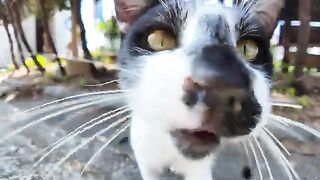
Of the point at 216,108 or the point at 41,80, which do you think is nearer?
the point at 216,108

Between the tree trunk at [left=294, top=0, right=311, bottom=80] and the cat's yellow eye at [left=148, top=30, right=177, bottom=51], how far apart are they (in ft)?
0.48

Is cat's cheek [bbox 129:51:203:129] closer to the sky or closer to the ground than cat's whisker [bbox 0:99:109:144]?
closer to the sky

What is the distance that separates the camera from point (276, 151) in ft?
1.97

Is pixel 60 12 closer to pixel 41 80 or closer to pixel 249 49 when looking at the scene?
pixel 41 80

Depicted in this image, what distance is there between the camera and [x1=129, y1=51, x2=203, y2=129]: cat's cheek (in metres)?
0.51

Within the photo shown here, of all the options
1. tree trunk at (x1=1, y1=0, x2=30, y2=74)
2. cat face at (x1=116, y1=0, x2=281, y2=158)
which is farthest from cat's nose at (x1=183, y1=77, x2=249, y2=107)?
tree trunk at (x1=1, y1=0, x2=30, y2=74)

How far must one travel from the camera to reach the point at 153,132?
0.56m

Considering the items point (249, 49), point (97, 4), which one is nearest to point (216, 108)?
point (249, 49)

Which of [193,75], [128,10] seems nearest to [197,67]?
[193,75]

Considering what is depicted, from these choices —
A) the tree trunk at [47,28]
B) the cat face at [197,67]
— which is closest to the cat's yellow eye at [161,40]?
the cat face at [197,67]

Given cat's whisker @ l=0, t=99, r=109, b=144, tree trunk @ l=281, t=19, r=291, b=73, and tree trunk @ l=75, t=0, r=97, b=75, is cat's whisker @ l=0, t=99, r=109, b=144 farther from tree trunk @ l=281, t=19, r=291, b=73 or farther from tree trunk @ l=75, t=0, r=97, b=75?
tree trunk @ l=281, t=19, r=291, b=73

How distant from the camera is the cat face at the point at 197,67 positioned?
0.51 metres

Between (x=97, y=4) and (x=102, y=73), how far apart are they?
0.24ft

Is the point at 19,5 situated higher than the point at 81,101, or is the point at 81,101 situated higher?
the point at 19,5
